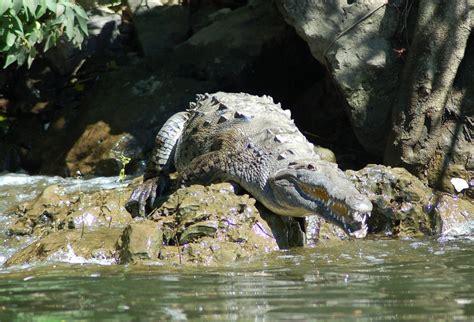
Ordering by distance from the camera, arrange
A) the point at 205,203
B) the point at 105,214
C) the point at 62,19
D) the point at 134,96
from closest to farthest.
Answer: the point at 205,203 → the point at 105,214 → the point at 62,19 → the point at 134,96

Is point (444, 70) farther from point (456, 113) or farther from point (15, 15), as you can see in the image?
point (15, 15)

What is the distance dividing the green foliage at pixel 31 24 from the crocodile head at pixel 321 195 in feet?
7.69

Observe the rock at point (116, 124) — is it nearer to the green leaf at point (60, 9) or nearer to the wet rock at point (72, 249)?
the green leaf at point (60, 9)

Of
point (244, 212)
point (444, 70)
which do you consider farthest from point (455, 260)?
point (444, 70)

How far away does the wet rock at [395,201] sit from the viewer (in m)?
6.86

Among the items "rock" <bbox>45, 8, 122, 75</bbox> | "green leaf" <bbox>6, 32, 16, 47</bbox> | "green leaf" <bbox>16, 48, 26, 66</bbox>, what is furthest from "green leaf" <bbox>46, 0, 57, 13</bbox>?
"rock" <bbox>45, 8, 122, 75</bbox>

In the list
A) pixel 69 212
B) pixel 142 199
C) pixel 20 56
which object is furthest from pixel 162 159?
pixel 20 56

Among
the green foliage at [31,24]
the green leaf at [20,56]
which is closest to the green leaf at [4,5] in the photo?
the green foliage at [31,24]

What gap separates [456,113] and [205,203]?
10.1 feet

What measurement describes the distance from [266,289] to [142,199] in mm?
2922

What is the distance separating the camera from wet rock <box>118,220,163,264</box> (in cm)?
526

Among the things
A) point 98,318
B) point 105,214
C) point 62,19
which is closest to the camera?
point 98,318

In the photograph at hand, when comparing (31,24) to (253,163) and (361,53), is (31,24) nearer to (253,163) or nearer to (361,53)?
(253,163)

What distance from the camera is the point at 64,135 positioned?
33.5 ft
